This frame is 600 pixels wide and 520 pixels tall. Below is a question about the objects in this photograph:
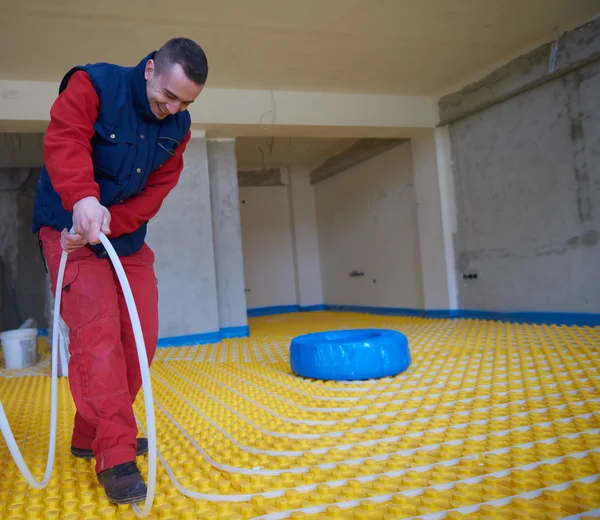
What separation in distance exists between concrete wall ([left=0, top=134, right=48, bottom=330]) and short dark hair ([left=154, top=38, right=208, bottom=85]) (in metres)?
7.37

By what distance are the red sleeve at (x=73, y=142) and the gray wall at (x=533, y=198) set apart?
14.2 feet

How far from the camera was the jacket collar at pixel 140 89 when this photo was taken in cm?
167

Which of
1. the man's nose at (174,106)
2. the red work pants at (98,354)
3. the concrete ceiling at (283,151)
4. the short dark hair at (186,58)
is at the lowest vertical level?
the red work pants at (98,354)

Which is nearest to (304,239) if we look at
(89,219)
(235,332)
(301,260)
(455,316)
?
(301,260)

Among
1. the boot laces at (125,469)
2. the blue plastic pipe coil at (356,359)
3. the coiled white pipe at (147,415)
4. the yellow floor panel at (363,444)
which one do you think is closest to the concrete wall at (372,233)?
the yellow floor panel at (363,444)

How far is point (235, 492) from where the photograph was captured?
5.26 feet

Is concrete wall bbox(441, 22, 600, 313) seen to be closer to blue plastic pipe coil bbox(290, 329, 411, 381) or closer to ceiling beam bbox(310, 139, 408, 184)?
ceiling beam bbox(310, 139, 408, 184)

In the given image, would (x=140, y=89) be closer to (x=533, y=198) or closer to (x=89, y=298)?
(x=89, y=298)

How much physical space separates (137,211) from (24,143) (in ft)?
20.4

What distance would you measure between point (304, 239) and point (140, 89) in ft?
26.8

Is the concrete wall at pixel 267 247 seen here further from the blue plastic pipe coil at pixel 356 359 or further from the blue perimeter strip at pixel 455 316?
the blue plastic pipe coil at pixel 356 359

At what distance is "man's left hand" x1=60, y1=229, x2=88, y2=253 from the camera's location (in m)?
1.50

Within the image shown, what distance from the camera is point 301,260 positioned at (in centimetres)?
976

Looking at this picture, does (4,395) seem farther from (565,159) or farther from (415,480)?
(565,159)
